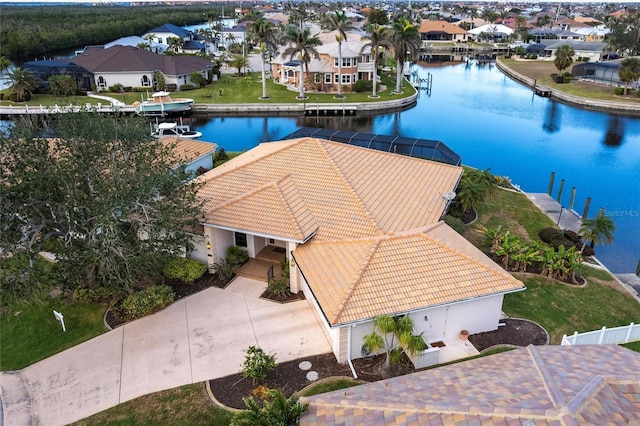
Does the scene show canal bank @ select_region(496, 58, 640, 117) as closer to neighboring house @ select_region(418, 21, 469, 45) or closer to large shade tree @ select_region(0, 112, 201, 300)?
neighboring house @ select_region(418, 21, 469, 45)

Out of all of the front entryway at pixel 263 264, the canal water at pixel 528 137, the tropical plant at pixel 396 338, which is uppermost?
the tropical plant at pixel 396 338

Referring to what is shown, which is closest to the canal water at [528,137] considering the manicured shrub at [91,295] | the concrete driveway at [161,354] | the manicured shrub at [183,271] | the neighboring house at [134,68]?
the neighboring house at [134,68]

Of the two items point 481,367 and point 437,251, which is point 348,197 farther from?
point 481,367

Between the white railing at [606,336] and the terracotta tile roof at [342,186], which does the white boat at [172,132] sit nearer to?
the terracotta tile roof at [342,186]

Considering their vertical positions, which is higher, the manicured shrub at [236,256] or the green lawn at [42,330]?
the manicured shrub at [236,256]

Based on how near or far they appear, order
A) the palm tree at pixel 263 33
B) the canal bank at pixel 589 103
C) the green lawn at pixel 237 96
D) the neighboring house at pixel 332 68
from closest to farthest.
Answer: the palm tree at pixel 263 33 < the green lawn at pixel 237 96 < the canal bank at pixel 589 103 < the neighboring house at pixel 332 68

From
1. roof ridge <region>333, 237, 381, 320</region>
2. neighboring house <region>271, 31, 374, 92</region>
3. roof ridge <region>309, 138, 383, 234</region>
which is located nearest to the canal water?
neighboring house <region>271, 31, 374, 92</region>
